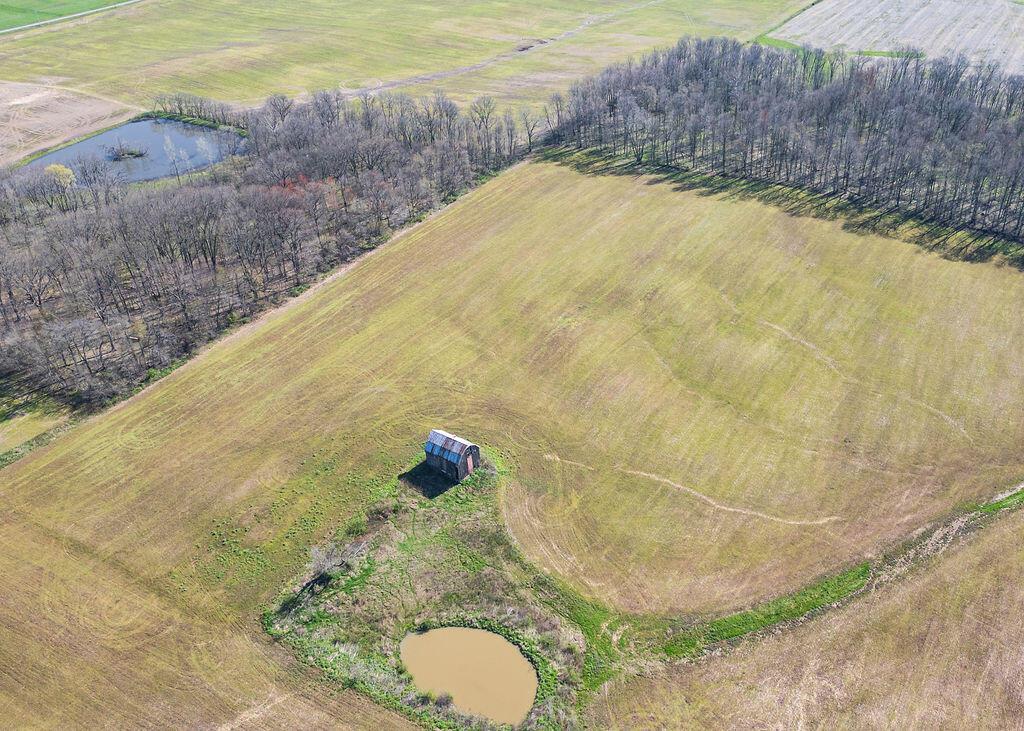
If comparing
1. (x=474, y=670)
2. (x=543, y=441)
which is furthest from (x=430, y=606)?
(x=543, y=441)

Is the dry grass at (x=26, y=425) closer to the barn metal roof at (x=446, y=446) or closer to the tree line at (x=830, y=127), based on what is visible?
the barn metal roof at (x=446, y=446)

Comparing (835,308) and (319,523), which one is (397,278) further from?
(835,308)

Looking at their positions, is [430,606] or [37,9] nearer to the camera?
[430,606]

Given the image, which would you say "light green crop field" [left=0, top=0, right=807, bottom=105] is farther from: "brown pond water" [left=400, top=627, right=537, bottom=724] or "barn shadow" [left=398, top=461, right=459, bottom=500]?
"brown pond water" [left=400, top=627, right=537, bottom=724]

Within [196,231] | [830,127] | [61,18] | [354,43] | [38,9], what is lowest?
[196,231]

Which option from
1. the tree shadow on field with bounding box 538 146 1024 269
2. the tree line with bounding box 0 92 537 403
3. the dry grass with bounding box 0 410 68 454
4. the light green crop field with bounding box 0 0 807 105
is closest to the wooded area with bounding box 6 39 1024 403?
the tree line with bounding box 0 92 537 403

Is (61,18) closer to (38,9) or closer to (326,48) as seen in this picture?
(38,9)

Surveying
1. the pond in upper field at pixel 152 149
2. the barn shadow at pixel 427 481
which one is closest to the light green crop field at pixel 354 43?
the pond in upper field at pixel 152 149
